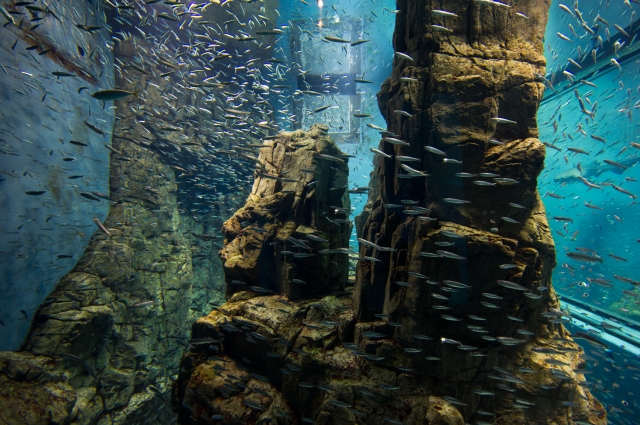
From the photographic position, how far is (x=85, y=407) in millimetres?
9656

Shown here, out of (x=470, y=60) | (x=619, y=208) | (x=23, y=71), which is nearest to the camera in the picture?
(x=470, y=60)

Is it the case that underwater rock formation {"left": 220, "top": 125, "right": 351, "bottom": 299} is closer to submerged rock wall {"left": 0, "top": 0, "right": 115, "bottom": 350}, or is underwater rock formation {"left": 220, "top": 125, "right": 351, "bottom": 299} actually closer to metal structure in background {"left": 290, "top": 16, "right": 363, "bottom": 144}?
submerged rock wall {"left": 0, "top": 0, "right": 115, "bottom": 350}

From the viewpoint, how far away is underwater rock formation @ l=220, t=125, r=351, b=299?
8141 millimetres

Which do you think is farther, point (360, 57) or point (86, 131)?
point (360, 57)

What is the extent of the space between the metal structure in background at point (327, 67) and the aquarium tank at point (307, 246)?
339 centimetres

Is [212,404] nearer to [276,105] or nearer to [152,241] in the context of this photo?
[152,241]

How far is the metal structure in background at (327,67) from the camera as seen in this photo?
62.8 ft

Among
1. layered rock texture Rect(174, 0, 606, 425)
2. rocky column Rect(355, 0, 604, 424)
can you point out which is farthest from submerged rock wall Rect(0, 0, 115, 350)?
rocky column Rect(355, 0, 604, 424)

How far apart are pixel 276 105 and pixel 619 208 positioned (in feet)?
138

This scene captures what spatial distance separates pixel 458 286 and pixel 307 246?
3669mm

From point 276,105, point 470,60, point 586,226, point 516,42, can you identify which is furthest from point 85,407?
point 586,226

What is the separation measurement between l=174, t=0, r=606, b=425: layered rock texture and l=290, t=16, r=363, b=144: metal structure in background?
13.0 metres

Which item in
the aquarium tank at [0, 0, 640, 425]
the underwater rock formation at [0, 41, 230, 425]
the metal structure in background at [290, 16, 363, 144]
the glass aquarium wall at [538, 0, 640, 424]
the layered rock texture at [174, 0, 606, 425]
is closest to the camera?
the layered rock texture at [174, 0, 606, 425]

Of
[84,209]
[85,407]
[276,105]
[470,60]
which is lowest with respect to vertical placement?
[85,407]
